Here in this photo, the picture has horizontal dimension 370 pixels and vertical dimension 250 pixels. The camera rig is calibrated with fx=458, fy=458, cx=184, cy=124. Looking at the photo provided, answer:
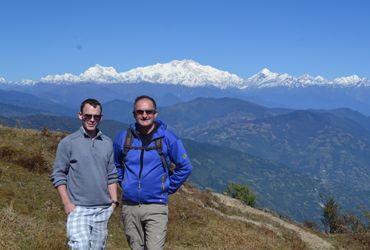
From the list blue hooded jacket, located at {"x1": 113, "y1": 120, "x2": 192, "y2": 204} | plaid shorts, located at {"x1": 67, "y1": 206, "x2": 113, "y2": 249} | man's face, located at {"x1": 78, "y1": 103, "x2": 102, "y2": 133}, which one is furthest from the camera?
blue hooded jacket, located at {"x1": 113, "y1": 120, "x2": 192, "y2": 204}

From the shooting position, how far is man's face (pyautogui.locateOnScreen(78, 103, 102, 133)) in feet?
24.1

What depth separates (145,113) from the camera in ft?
24.8

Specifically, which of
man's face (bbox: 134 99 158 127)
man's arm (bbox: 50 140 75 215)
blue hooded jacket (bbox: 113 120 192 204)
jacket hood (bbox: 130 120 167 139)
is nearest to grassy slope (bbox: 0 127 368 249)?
man's arm (bbox: 50 140 75 215)

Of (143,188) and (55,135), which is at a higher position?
(143,188)

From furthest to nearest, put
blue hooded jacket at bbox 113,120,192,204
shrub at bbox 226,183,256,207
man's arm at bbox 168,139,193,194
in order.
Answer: shrub at bbox 226,183,256,207 → man's arm at bbox 168,139,193,194 → blue hooded jacket at bbox 113,120,192,204

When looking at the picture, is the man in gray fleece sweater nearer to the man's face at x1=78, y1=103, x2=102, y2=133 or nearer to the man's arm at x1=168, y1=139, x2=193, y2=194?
the man's face at x1=78, y1=103, x2=102, y2=133

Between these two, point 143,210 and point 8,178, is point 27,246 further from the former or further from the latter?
point 8,178

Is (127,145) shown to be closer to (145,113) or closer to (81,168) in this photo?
(145,113)

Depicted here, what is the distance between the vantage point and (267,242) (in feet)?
63.0

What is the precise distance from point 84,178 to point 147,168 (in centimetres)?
102

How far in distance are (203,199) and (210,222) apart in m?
9.17

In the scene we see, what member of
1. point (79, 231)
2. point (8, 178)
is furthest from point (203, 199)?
point (79, 231)

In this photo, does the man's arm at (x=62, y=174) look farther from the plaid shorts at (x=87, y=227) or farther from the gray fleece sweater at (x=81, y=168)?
the plaid shorts at (x=87, y=227)

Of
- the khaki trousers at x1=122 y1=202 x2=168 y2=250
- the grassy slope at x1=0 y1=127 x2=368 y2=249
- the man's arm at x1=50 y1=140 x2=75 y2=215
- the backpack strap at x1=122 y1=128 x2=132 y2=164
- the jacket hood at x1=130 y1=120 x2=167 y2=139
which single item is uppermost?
the jacket hood at x1=130 y1=120 x2=167 y2=139
